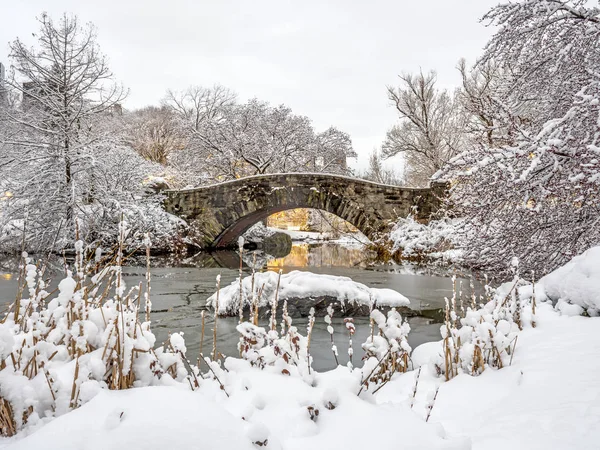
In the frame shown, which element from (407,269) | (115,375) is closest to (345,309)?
(115,375)

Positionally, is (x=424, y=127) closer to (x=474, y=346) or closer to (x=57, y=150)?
(x=57, y=150)

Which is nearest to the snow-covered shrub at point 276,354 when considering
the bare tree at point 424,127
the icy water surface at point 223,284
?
the icy water surface at point 223,284

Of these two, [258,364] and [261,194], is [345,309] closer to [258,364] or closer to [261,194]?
[258,364]

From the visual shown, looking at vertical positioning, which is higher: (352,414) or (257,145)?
(257,145)

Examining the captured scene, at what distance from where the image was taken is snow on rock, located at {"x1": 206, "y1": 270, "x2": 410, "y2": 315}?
571cm

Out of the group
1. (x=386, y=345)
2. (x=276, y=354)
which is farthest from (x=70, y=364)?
(x=386, y=345)

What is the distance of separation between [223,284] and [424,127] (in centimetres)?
1809

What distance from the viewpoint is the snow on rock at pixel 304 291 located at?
571 cm

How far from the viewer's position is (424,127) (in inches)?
908

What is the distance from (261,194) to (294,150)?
11.3 meters

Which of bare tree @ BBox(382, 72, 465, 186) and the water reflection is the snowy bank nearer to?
the water reflection

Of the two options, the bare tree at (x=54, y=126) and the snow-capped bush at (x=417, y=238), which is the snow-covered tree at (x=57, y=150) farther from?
the snow-capped bush at (x=417, y=238)

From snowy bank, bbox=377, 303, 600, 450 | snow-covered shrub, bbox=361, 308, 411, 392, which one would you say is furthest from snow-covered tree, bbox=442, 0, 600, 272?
snow-covered shrub, bbox=361, 308, 411, 392

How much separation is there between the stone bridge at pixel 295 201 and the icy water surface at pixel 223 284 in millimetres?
2247
